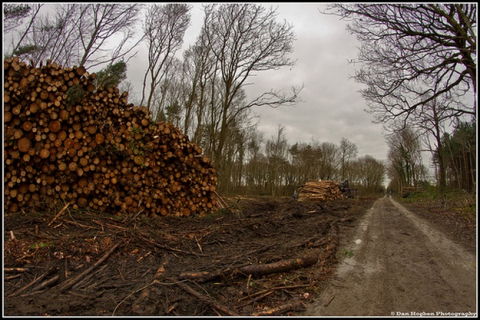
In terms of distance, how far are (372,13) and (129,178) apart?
9.47m

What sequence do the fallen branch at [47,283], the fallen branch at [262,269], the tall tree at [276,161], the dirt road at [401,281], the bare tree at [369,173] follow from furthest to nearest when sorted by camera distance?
the bare tree at [369,173], the tall tree at [276,161], the fallen branch at [262,269], the fallen branch at [47,283], the dirt road at [401,281]

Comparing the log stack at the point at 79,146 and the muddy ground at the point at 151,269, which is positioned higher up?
the log stack at the point at 79,146

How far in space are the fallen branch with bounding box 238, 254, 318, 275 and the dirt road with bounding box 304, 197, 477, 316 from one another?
48cm

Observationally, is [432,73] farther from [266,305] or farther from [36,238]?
[36,238]

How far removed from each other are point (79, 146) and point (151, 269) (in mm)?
3987

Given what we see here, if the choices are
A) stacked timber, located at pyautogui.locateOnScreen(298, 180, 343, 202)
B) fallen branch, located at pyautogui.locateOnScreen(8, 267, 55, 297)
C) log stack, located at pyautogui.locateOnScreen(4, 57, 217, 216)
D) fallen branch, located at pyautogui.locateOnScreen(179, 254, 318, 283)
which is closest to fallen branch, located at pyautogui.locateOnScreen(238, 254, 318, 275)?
fallen branch, located at pyautogui.locateOnScreen(179, 254, 318, 283)

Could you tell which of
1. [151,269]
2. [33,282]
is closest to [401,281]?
[151,269]

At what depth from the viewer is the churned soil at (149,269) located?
9.92ft

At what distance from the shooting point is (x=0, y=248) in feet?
12.4

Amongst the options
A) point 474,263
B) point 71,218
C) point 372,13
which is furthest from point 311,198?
point 71,218

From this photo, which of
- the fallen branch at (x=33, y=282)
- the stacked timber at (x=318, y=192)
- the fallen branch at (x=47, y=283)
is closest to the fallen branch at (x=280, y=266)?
the fallen branch at (x=47, y=283)

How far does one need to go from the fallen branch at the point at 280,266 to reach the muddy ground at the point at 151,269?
2 centimetres

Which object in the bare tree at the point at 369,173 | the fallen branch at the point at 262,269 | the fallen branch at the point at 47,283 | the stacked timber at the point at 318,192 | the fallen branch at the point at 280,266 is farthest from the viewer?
the bare tree at the point at 369,173

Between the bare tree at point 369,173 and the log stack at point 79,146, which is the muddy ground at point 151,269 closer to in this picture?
the log stack at point 79,146
